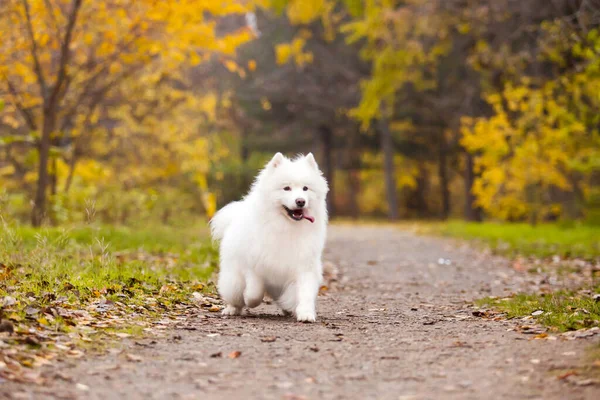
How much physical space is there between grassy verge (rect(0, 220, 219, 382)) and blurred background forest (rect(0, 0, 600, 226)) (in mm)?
608

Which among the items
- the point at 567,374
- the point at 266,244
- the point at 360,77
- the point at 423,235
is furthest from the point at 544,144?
the point at 567,374

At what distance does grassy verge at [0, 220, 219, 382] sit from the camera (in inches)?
196

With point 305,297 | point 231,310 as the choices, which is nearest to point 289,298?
point 305,297

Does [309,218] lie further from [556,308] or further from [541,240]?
[541,240]

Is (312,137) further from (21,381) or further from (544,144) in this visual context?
(21,381)

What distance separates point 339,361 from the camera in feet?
16.6

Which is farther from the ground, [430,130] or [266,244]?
[430,130]

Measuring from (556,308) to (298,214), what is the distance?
101 inches

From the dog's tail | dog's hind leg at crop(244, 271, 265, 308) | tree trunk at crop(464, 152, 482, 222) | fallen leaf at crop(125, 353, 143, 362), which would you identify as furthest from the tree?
tree trunk at crop(464, 152, 482, 222)

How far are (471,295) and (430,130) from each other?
2437cm

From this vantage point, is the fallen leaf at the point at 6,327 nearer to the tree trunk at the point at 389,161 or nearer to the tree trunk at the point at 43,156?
the tree trunk at the point at 43,156

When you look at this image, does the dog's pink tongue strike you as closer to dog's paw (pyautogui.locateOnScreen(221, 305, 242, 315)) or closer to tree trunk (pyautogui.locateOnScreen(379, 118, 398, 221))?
dog's paw (pyautogui.locateOnScreen(221, 305, 242, 315))

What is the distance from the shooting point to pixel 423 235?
20844 millimetres

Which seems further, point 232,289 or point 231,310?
point 231,310
